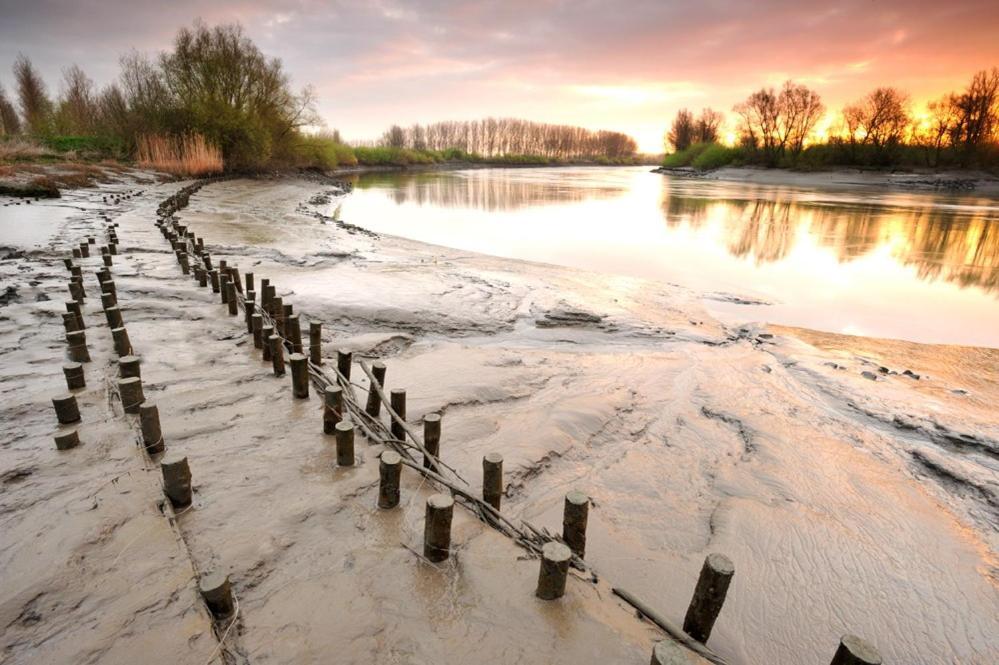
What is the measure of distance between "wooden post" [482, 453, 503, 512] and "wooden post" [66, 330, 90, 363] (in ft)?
15.6

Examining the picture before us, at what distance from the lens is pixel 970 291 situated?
11945 millimetres

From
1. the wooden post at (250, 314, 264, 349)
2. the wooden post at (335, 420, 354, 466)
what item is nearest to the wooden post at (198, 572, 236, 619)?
the wooden post at (335, 420, 354, 466)

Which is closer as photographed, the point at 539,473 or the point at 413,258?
the point at 539,473

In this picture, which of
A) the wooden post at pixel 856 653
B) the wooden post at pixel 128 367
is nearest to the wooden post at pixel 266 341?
the wooden post at pixel 128 367

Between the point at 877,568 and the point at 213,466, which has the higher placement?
the point at 213,466

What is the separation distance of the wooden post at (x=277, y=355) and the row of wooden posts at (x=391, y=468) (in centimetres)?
1

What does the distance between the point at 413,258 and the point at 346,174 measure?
52546 millimetres

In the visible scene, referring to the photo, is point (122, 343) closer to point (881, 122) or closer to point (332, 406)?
point (332, 406)

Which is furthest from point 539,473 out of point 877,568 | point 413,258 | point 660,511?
point 413,258

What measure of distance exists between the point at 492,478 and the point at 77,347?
4853 mm

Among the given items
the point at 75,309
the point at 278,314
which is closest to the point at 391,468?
the point at 278,314

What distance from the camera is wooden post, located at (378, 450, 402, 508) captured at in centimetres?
333

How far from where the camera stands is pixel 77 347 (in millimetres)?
5258

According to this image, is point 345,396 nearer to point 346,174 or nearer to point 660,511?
point 660,511
